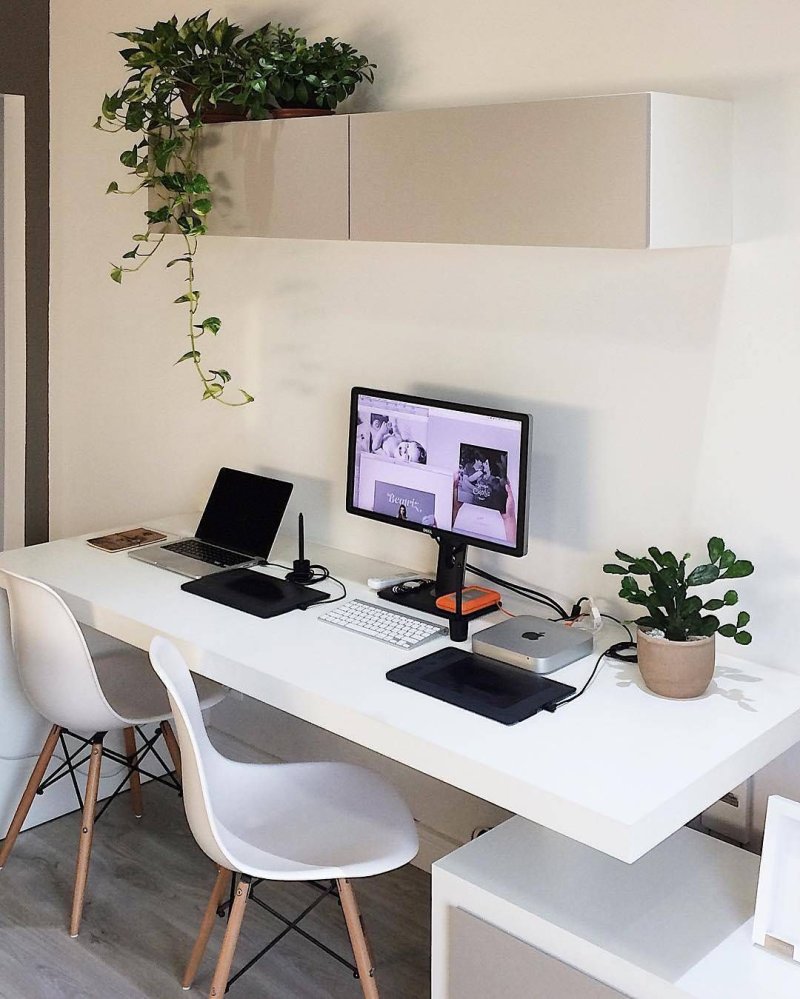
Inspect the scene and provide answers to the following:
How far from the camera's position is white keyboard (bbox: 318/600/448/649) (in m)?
2.41

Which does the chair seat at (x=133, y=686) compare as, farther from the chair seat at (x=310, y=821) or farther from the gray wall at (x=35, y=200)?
the gray wall at (x=35, y=200)

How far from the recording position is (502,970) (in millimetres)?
1979

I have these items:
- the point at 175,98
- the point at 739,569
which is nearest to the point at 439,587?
the point at 739,569

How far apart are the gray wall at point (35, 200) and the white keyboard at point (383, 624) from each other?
5.33 ft

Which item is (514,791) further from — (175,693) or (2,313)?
(2,313)

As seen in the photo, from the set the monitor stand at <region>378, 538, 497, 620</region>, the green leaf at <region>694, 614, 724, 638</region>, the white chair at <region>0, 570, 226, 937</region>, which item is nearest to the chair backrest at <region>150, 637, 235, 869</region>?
the white chair at <region>0, 570, 226, 937</region>

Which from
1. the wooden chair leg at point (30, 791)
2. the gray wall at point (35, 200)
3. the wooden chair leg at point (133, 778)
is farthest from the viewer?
the gray wall at point (35, 200)

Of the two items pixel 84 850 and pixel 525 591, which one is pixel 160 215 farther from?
pixel 84 850

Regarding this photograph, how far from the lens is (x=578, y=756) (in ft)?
6.31

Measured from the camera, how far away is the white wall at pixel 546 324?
2152 mm

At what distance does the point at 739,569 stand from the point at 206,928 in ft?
4.29

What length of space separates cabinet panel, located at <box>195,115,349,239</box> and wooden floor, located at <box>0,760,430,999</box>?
1.55 meters

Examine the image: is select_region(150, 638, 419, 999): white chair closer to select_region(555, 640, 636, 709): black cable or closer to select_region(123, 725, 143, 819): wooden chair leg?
select_region(555, 640, 636, 709): black cable

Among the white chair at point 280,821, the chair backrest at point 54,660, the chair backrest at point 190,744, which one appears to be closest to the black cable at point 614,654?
the white chair at point 280,821
